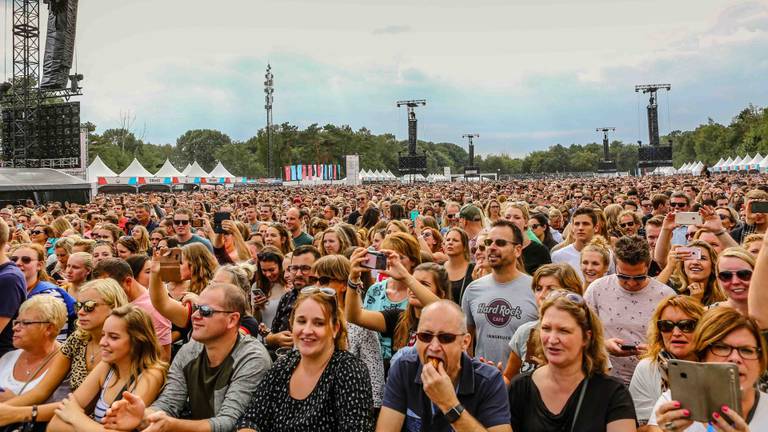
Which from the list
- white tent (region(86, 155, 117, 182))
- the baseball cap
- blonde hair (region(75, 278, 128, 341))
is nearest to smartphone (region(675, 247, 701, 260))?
the baseball cap

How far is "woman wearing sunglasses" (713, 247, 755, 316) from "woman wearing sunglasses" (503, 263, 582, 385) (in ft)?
2.77

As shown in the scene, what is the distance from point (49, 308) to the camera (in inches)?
170

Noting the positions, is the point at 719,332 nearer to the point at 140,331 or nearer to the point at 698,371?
the point at 698,371

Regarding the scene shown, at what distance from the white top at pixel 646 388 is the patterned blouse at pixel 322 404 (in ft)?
4.42

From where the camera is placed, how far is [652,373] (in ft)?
11.0

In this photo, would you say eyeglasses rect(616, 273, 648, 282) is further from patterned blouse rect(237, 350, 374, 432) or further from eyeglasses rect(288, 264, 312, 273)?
eyeglasses rect(288, 264, 312, 273)

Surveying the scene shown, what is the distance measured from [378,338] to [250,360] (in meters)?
0.89

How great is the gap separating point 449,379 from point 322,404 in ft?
2.46

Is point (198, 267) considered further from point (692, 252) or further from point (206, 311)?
point (692, 252)

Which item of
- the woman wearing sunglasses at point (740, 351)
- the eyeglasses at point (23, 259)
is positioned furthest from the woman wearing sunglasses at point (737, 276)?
the eyeglasses at point (23, 259)

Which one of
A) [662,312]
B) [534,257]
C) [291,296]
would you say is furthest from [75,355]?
[534,257]

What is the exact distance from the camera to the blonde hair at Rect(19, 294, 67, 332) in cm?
427

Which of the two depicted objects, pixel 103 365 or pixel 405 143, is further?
pixel 405 143

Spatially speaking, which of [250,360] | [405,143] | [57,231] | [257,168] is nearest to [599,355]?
[250,360]
